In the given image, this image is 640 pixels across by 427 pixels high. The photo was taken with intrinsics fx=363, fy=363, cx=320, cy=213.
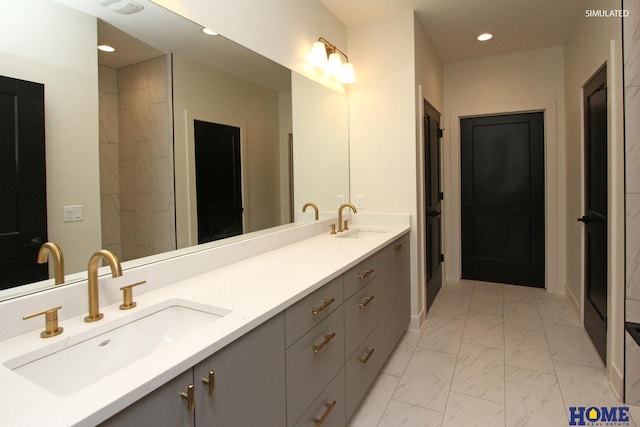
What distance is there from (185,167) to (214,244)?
0.40 meters

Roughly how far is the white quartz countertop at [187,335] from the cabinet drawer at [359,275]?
53mm

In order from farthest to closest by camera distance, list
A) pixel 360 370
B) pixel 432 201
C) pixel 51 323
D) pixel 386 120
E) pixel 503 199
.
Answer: pixel 503 199, pixel 432 201, pixel 386 120, pixel 360 370, pixel 51 323

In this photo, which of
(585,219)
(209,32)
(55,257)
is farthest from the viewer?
(585,219)

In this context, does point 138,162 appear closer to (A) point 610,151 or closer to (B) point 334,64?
(B) point 334,64

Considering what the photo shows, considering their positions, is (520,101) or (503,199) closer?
(520,101)

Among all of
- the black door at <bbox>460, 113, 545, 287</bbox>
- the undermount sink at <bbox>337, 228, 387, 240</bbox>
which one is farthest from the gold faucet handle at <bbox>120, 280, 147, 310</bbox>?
the black door at <bbox>460, 113, 545, 287</bbox>

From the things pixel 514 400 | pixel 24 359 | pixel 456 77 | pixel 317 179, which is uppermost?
pixel 456 77

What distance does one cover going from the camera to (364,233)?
2.96 meters

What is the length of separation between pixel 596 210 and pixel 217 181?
252cm

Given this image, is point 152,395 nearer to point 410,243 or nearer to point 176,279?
point 176,279

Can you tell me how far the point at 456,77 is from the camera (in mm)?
4172

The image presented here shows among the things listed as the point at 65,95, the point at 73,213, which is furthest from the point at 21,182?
the point at 65,95

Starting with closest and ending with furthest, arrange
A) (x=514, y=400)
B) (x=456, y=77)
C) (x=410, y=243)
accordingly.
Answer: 1. (x=514, y=400)
2. (x=410, y=243)
3. (x=456, y=77)

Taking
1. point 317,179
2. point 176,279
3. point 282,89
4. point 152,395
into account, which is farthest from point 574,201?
point 152,395
